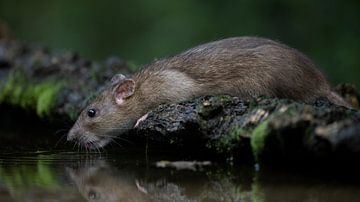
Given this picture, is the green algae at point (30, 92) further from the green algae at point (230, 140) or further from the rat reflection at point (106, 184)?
the green algae at point (230, 140)

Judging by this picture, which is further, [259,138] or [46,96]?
[46,96]

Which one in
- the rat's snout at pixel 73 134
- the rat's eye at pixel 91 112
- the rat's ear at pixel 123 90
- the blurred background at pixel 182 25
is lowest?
the rat's snout at pixel 73 134

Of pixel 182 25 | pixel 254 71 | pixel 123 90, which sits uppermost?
pixel 182 25

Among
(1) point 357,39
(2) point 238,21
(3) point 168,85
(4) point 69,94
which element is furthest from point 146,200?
(2) point 238,21

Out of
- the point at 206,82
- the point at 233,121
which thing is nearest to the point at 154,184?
the point at 233,121

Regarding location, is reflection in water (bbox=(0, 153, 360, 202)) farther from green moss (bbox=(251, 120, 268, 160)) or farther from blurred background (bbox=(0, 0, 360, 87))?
blurred background (bbox=(0, 0, 360, 87))

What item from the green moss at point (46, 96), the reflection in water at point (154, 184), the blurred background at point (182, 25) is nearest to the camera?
the reflection in water at point (154, 184)

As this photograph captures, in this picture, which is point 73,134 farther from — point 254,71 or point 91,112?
point 254,71

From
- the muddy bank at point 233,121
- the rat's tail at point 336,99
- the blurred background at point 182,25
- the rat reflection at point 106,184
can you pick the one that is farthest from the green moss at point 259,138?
the blurred background at point 182,25

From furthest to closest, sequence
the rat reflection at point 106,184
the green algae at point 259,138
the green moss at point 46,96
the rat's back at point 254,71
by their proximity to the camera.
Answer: the green moss at point 46,96, the rat's back at point 254,71, the green algae at point 259,138, the rat reflection at point 106,184
